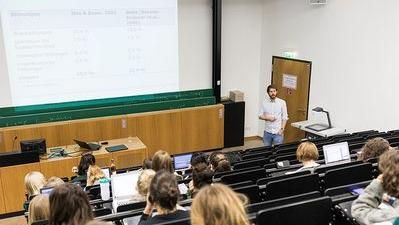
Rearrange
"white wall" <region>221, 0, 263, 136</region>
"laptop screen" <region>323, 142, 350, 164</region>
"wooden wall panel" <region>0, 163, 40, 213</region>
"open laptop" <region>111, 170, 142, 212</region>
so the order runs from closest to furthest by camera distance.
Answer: "open laptop" <region>111, 170, 142, 212</region>
"laptop screen" <region>323, 142, 350, 164</region>
"wooden wall panel" <region>0, 163, 40, 213</region>
"white wall" <region>221, 0, 263, 136</region>

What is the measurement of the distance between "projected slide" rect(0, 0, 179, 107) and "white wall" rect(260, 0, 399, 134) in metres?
2.59

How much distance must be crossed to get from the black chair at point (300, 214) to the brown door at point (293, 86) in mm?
6201

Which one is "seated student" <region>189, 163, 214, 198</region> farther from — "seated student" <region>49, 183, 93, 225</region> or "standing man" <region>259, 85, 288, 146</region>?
"standing man" <region>259, 85, 288, 146</region>

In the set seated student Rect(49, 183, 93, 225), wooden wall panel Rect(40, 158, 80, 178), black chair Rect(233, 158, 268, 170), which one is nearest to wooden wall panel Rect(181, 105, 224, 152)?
wooden wall panel Rect(40, 158, 80, 178)

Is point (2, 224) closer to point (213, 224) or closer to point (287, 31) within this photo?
point (213, 224)

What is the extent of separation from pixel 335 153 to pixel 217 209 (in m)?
3.33

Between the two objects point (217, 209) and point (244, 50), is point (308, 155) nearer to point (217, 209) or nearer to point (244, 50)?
point (217, 209)

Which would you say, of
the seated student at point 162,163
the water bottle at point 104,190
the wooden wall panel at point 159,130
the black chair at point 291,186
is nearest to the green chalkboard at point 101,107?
the wooden wall panel at point 159,130

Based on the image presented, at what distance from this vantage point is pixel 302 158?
4.56 metres

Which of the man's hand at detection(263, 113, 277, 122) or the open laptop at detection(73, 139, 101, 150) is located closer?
the open laptop at detection(73, 139, 101, 150)

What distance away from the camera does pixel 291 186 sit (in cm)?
348

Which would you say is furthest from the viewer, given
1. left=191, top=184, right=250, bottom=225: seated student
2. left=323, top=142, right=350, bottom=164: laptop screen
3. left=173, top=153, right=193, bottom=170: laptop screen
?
left=173, top=153, right=193, bottom=170: laptop screen

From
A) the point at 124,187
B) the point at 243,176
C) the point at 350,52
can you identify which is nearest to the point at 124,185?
the point at 124,187

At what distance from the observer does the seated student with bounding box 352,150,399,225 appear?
7.96 feet
